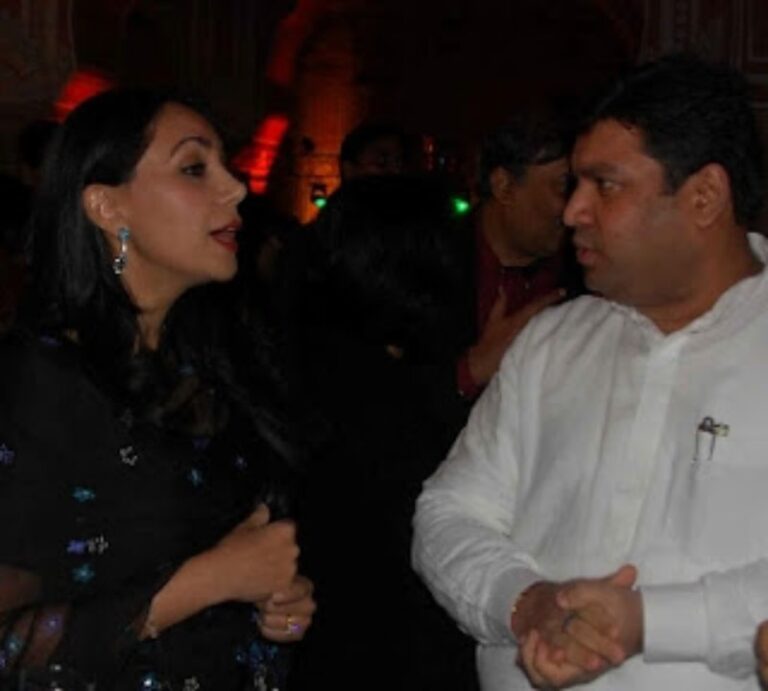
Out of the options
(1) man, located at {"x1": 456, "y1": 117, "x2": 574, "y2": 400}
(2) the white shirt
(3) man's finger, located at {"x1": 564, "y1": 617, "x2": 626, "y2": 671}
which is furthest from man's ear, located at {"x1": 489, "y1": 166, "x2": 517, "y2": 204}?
(3) man's finger, located at {"x1": 564, "y1": 617, "x2": 626, "y2": 671}

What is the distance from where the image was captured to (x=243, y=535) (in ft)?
6.52

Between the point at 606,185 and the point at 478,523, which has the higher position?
the point at 606,185

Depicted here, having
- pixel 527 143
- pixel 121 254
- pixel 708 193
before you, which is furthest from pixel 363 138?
pixel 708 193

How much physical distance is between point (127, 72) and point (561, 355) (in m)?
7.06

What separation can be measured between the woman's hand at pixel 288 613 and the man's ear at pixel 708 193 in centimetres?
77

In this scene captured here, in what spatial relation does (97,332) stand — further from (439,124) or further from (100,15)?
(439,124)

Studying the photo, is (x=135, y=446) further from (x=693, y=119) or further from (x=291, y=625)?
(x=693, y=119)

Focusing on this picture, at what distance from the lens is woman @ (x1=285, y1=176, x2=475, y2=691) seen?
2.45 metres

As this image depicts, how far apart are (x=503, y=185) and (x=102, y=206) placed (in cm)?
156

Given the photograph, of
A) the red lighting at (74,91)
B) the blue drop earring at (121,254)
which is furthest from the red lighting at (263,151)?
the blue drop earring at (121,254)

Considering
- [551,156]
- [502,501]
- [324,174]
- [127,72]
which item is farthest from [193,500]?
[324,174]

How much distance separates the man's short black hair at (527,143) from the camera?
138 inches

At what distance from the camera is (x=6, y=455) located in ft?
6.14

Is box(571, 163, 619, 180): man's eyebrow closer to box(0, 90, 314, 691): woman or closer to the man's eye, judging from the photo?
the man's eye
